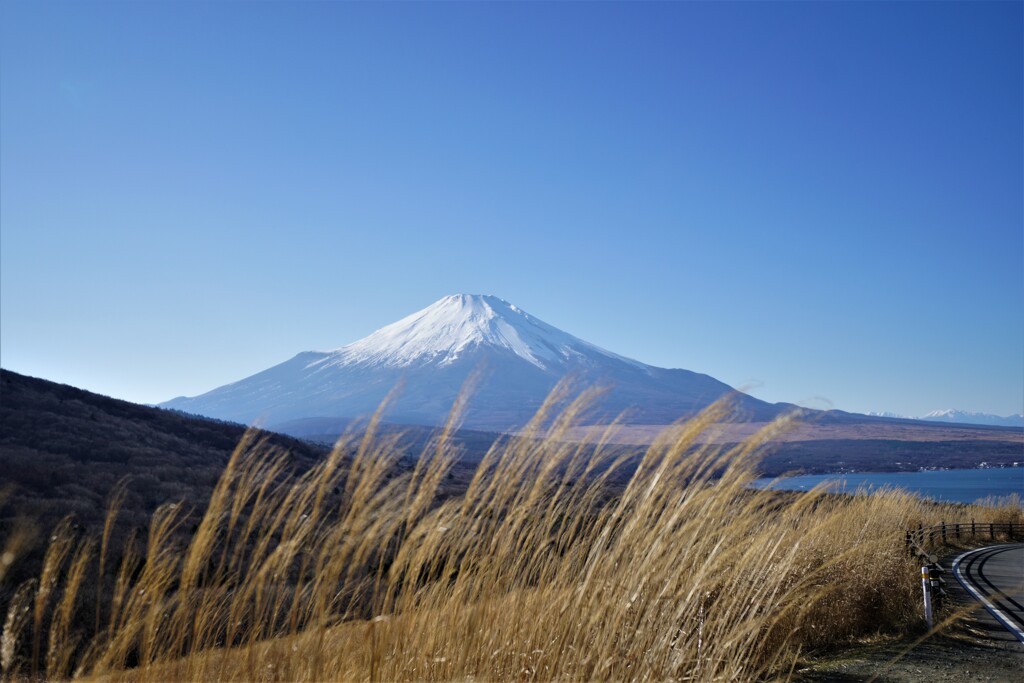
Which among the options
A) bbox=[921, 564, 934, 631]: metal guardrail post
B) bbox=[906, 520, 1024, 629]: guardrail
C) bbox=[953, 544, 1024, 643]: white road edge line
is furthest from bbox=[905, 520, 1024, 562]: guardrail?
bbox=[921, 564, 934, 631]: metal guardrail post

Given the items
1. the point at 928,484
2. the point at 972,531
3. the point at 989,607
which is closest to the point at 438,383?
the point at 928,484

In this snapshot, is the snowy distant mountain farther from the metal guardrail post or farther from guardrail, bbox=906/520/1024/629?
the metal guardrail post

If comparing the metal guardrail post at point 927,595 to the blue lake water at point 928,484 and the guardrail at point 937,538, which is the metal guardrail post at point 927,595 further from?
the blue lake water at point 928,484

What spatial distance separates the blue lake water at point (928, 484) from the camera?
4949mm

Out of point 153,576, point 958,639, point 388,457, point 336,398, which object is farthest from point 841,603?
point 336,398

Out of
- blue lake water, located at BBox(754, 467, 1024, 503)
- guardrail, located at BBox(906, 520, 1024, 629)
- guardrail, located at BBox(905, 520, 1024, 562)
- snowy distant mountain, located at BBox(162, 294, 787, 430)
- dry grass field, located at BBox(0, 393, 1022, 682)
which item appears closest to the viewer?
dry grass field, located at BBox(0, 393, 1022, 682)

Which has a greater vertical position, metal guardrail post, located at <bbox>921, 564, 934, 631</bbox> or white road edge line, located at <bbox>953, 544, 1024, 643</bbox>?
metal guardrail post, located at <bbox>921, 564, 934, 631</bbox>

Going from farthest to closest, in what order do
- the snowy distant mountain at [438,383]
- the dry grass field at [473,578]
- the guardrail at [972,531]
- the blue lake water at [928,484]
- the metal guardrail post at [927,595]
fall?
the snowy distant mountain at [438,383]
the guardrail at [972,531]
the metal guardrail post at [927,595]
the blue lake water at [928,484]
the dry grass field at [473,578]

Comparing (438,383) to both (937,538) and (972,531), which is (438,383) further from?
(937,538)

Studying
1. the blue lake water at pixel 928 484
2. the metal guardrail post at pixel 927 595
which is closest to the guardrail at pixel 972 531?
the blue lake water at pixel 928 484

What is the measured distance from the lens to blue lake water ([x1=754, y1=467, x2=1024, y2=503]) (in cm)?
495

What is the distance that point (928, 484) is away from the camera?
→ 77.4 meters

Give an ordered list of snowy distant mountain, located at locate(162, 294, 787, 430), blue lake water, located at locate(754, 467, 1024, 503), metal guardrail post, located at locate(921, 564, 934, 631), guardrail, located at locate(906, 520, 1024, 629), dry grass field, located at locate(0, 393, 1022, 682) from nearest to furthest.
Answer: dry grass field, located at locate(0, 393, 1022, 682) < blue lake water, located at locate(754, 467, 1024, 503) < metal guardrail post, located at locate(921, 564, 934, 631) < guardrail, located at locate(906, 520, 1024, 629) < snowy distant mountain, located at locate(162, 294, 787, 430)

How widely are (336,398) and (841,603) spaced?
163 m
